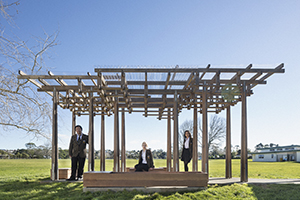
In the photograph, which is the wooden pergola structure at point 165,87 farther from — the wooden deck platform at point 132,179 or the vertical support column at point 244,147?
the wooden deck platform at point 132,179

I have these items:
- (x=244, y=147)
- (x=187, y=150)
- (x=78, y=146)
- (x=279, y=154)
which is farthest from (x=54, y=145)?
(x=279, y=154)

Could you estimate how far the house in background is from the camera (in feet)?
146

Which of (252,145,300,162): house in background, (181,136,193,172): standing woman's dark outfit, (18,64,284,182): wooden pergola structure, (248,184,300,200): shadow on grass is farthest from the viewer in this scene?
(252,145,300,162): house in background

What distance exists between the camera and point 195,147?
1154 cm

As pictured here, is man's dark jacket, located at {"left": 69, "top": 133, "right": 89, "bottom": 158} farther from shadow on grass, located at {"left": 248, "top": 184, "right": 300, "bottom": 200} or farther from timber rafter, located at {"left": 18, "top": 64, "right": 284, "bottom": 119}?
shadow on grass, located at {"left": 248, "top": 184, "right": 300, "bottom": 200}

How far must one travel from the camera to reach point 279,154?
48.0 metres

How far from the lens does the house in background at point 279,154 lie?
44.4 m

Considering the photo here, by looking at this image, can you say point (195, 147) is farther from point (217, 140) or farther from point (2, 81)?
point (217, 140)

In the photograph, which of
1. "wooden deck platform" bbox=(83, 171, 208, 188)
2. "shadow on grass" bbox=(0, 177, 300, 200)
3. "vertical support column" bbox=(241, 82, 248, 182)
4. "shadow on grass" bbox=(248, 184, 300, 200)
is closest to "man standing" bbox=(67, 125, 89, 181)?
"shadow on grass" bbox=(0, 177, 300, 200)

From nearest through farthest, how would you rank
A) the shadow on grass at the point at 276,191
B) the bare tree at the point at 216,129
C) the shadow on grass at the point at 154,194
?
the shadow on grass at the point at 154,194 → the shadow on grass at the point at 276,191 → the bare tree at the point at 216,129

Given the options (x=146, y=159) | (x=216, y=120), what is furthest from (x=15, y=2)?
(x=216, y=120)

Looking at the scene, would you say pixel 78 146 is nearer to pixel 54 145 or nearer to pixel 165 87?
pixel 54 145

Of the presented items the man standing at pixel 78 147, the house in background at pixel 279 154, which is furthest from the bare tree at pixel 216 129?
the man standing at pixel 78 147

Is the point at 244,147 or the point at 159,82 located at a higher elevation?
the point at 159,82
